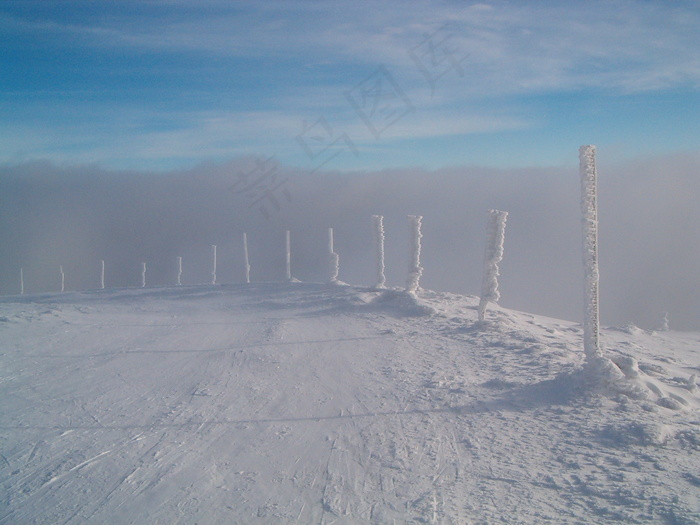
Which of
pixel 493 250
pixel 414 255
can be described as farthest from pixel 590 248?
pixel 414 255

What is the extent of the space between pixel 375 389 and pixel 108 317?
41.8 ft

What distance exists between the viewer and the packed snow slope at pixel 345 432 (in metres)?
A: 5.22

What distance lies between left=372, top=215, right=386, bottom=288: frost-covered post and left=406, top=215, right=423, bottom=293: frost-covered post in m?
2.48

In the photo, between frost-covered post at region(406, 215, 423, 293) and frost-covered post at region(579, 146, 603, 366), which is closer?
frost-covered post at region(579, 146, 603, 366)

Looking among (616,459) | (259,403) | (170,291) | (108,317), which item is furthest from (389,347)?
(170,291)

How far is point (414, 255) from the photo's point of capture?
18797 mm

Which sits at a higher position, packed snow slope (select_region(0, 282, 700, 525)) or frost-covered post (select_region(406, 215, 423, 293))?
frost-covered post (select_region(406, 215, 423, 293))

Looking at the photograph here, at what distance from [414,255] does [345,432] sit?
12111mm

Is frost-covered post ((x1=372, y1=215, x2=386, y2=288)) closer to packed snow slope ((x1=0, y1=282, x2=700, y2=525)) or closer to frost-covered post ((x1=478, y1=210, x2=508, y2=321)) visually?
frost-covered post ((x1=478, y1=210, x2=508, y2=321))

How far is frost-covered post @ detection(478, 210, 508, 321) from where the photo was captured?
13508 millimetres

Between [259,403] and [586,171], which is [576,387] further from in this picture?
[259,403]

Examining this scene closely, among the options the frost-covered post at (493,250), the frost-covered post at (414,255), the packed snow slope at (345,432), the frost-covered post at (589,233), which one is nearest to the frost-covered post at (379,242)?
the frost-covered post at (414,255)

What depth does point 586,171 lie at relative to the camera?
342 inches

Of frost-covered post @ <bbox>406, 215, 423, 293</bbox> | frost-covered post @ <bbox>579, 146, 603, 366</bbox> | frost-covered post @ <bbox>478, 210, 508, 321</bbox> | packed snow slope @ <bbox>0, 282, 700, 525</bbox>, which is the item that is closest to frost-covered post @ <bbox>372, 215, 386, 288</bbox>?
frost-covered post @ <bbox>406, 215, 423, 293</bbox>
